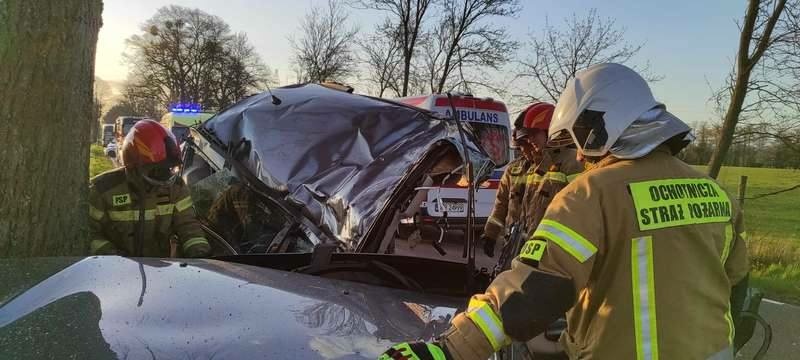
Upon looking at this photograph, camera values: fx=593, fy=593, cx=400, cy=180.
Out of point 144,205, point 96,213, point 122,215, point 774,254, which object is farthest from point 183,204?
point 774,254

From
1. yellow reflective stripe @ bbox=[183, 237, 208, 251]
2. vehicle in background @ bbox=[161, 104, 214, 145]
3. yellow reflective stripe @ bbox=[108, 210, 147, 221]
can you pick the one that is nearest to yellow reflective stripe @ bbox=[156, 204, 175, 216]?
yellow reflective stripe @ bbox=[108, 210, 147, 221]

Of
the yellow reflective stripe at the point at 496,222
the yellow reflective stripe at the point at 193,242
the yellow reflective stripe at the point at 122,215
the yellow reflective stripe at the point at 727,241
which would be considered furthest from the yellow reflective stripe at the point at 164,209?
the yellow reflective stripe at the point at 727,241

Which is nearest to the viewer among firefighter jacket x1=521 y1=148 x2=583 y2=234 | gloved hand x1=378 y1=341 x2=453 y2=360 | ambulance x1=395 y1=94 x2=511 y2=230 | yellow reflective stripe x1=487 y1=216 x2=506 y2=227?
gloved hand x1=378 y1=341 x2=453 y2=360

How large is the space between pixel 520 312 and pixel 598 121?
639mm

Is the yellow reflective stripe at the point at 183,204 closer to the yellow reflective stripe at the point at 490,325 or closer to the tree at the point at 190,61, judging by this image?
the yellow reflective stripe at the point at 490,325

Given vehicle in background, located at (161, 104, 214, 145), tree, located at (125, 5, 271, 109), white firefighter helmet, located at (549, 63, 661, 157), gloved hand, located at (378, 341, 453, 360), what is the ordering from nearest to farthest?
1. gloved hand, located at (378, 341, 453, 360)
2. white firefighter helmet, located at (549, 63, 661, 157)
3. vehicle in background, located at (161, 104, 214, 145)
4. tree, located at (125, 5, 271, 109)

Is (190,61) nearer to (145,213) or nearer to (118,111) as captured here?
(118,111)

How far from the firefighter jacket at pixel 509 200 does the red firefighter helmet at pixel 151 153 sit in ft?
9.23

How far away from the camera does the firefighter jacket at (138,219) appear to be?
3586 mm

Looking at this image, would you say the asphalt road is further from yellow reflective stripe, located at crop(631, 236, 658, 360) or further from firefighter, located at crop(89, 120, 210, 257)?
firefighter, located at crop(89, 120, 210, 257)

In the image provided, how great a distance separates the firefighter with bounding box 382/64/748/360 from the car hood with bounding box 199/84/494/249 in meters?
1.24

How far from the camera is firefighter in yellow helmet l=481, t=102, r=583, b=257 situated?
4.59 metres

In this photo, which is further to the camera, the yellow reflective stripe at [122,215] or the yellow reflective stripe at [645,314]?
the yellow reflective stripe at [122,215]

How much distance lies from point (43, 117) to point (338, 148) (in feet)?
5.85
